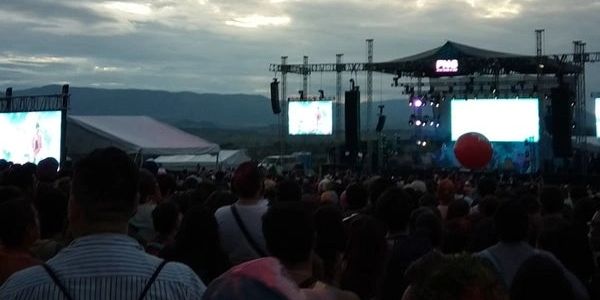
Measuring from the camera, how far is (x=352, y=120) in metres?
30.8

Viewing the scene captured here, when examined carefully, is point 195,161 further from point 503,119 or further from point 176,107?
point 176,107

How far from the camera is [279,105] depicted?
3856 centimetres

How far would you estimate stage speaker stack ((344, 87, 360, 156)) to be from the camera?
30.6 metres

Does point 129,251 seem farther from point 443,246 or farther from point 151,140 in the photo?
point 151,140

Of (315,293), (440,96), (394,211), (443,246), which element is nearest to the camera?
(315,293)

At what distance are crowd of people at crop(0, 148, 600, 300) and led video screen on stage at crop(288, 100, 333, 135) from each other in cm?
3350

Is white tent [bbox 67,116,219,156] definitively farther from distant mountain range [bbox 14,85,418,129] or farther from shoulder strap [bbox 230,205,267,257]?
distant mountain range [bbox 14,85,418,129]

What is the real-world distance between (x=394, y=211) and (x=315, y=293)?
245 centimetres

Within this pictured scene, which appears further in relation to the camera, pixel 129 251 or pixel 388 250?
pixel 388 250

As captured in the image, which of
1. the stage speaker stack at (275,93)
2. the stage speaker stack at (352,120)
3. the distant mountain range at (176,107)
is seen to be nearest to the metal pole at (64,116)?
the stage speaker stack at (352,120)

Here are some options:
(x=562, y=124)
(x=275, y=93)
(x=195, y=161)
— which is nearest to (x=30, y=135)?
(x=275, y=93)

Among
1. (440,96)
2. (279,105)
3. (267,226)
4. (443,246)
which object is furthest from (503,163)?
(267,226)

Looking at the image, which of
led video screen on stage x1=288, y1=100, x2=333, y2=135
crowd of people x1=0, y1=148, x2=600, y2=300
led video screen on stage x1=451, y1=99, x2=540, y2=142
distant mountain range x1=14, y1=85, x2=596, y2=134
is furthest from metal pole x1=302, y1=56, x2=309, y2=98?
distant mountain range x1=14, y1=85, x2=596, y2=134

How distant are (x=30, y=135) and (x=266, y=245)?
21026 mm
